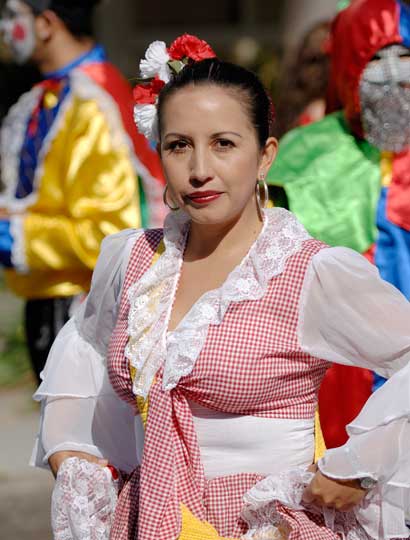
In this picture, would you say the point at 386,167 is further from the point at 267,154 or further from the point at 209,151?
the point at 209,151

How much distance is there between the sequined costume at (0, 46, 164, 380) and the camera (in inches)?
201

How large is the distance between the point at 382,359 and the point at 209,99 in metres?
0.67

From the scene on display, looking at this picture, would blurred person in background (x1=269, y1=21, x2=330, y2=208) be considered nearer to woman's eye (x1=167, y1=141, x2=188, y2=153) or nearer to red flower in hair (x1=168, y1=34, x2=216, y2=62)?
red flower in hair (x1=168, y1=34, x2=216, y2=62)

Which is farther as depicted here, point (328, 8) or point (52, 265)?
point (328, 8)

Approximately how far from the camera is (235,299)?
8.95ft

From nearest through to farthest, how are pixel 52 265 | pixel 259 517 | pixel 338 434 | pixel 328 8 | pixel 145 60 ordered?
pixel 259 517 → pixel 145 60 → pixel 338 434 → pixel 52 265 → pixel 328 8

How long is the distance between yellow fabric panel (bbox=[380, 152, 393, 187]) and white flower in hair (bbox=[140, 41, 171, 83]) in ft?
4.61

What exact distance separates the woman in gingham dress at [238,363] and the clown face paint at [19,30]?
2717mm

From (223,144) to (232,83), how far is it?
0.14 metres

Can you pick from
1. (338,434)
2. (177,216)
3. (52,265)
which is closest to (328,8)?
(52,265)

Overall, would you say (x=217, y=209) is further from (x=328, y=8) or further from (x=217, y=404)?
(x=328, y=8)

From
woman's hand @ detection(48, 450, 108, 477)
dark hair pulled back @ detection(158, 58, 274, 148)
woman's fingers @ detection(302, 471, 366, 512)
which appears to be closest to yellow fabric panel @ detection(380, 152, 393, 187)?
dark hair pulled back @ detection(158, 58, 274, 148)

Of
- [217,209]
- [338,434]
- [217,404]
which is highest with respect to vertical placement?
[217,209]

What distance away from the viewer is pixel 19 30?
5461 millimetres
